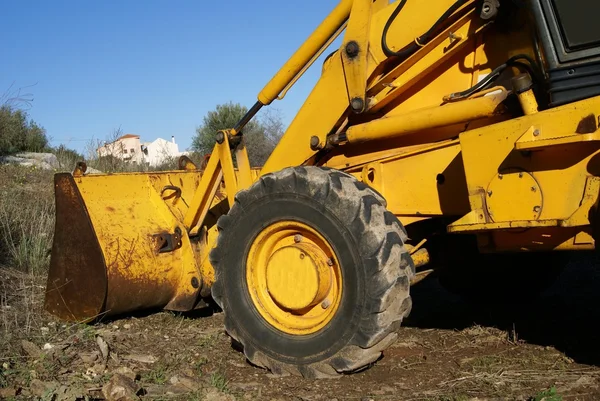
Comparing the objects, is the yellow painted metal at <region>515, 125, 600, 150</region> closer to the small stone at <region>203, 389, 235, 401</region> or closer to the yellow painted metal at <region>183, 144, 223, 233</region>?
the small stone at <region>203, 389, 235, 401</region>

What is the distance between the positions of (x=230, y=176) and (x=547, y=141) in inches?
98.8

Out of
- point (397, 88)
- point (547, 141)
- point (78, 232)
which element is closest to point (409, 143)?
point (397, 88)

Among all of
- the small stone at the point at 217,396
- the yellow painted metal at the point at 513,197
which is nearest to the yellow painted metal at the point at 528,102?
the yellow painted metal at the point at 513,197

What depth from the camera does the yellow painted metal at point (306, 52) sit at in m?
4.52

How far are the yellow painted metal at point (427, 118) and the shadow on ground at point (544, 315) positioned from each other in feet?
5.17

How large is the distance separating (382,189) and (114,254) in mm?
2130

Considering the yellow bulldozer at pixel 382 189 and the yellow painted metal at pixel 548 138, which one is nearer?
the yellow painted metal at pixel 548 138

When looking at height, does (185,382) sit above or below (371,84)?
below

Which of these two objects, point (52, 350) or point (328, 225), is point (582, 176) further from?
point (52, 350)

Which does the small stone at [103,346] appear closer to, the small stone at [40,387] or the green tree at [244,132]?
the small stone at [40,387]

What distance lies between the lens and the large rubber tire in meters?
3.74

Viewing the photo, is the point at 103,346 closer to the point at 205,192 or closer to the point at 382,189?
the point at 205,192

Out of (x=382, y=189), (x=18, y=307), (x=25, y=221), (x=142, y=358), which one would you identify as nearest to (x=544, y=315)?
(x=382, y=189)

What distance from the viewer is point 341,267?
154 inches
